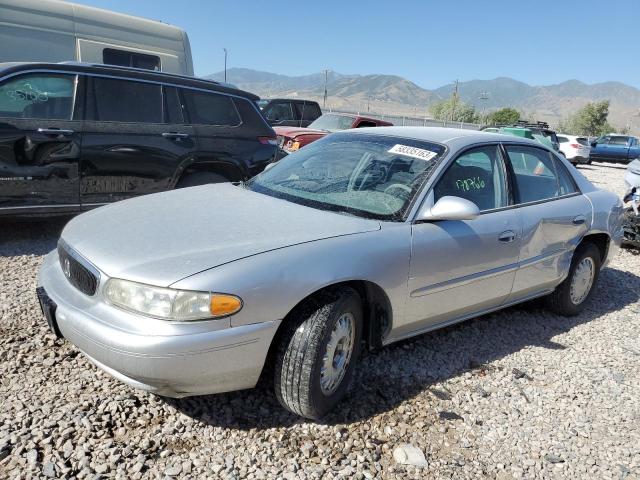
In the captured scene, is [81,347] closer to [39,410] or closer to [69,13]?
[39,410]

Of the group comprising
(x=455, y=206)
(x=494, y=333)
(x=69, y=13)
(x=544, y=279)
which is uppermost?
(x=69, y=13)

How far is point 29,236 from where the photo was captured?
560cm

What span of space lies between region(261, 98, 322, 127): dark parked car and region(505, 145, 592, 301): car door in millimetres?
10719

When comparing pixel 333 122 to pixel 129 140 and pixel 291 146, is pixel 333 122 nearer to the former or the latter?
pixel 291 146

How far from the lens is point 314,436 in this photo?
2.62m

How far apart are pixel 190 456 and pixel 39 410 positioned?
2.79ft

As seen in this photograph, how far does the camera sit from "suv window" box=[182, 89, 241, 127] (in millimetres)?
5879

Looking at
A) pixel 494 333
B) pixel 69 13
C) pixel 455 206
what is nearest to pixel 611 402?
Answer: pixel 494 333

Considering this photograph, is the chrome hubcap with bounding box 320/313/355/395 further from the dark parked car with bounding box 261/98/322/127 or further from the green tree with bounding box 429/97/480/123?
the green tree with bounding box 429/97/480/123

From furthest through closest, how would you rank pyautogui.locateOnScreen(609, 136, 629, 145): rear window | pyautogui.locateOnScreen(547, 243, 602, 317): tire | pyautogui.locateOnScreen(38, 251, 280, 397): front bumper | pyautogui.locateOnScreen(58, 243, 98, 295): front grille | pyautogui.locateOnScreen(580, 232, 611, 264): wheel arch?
pyautogui.locateOnScreen(609, 136, 629, 145): rear window
pyautogui.locateOnScreen(580, 232, 611, 264): wheel arch
pyautogui.locateOnScreen(547, 243, 602, 317): tire
pyautogui.locateOnScreen(58, 243, 98, 295): front grille
pyautogui.locateOnScreen(38, 251, 280, 397): front bumper

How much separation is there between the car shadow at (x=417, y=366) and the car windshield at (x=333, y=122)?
8652 millimetres

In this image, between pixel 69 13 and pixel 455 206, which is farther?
pixel 69 13

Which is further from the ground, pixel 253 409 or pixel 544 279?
pixel 544 279

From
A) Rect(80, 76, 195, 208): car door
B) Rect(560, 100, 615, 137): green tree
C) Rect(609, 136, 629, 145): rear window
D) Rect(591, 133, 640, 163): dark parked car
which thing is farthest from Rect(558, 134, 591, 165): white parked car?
Rect(560, 100, 615, 137): green tree
